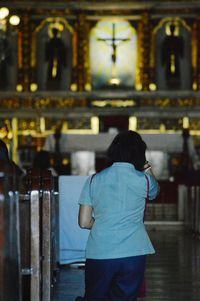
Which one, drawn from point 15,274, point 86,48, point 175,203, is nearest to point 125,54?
point 86,48

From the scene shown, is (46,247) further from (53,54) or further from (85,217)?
(53,54)

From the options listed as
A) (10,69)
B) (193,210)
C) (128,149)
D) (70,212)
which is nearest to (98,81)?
(10,69)

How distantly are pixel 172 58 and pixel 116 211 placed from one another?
18987 mm

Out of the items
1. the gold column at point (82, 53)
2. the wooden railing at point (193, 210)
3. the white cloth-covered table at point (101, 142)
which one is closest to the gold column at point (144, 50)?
the gold column at point (82, 53)

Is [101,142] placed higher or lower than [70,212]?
lower

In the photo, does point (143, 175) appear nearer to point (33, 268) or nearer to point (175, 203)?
point (33, 268)

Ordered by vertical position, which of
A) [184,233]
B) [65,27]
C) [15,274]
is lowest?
[184,233]

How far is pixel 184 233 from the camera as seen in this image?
15.9 m

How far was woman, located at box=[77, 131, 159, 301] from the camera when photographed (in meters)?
5.54

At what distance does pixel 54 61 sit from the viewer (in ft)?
79.7

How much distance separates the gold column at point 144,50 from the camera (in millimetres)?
23844

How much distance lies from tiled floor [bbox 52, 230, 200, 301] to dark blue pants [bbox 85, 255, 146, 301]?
1.93 metres

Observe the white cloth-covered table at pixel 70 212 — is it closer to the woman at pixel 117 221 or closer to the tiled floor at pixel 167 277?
the tiled floor at pixel 167 277

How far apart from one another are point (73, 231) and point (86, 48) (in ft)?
48.2
